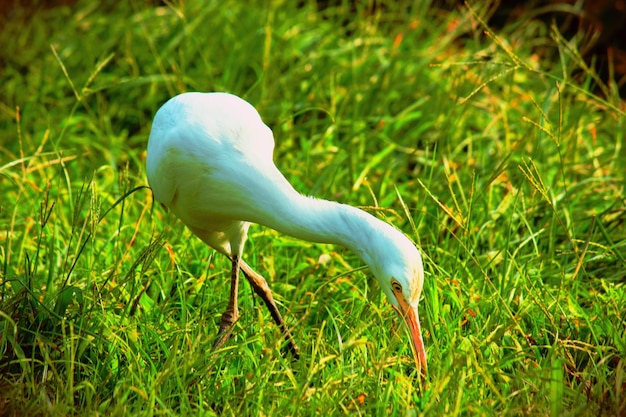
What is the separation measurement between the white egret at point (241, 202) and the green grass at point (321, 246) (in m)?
0.18

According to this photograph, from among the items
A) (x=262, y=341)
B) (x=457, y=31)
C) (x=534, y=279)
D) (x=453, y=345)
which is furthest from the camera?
(x=457, y=31)

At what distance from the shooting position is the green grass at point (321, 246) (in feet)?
10.4

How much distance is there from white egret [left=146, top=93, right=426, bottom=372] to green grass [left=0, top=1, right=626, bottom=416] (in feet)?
0.58

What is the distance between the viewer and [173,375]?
316 cm

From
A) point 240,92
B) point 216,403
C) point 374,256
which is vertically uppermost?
point 374,256

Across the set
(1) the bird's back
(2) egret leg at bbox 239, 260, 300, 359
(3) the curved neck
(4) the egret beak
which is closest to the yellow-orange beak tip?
(4) the egret beak

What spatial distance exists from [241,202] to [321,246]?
113 centimetres

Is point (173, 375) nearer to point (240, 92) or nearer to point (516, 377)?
point (516, 377)

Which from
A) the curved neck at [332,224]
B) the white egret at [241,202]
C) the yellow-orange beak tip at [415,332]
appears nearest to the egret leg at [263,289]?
the white egret at [241,202]

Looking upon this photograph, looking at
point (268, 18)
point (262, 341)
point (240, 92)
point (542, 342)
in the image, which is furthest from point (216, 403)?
point (268, 18)

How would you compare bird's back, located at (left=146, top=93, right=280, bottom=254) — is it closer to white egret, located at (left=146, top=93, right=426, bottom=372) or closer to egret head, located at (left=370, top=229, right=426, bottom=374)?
white egret, located at (left=146, top=93, right=426, bottom=372)

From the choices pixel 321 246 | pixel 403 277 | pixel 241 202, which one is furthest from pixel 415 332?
pixel 321 246

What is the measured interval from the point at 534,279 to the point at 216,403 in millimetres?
1603

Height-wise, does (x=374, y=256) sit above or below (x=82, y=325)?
above
